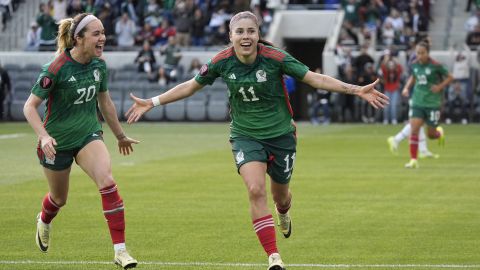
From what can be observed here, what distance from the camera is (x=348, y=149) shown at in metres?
27.2

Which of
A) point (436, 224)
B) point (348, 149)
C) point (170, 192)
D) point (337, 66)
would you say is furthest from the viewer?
point (337, 66)

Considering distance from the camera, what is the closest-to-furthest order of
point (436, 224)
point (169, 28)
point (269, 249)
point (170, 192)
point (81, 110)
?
point (269, 249) → point (81, 110) → point (436, 224) → point (170, 192) → point (169, 28)

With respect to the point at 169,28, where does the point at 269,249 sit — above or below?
above

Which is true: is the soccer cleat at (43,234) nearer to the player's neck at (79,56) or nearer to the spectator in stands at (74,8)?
the player's neck at (79,56)

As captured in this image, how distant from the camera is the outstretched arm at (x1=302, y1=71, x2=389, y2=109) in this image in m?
10.1

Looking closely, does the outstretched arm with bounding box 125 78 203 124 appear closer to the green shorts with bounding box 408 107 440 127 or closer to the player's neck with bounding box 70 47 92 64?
the player's neck with bounding box 70 47 92 64

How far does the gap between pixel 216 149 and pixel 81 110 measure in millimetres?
16484

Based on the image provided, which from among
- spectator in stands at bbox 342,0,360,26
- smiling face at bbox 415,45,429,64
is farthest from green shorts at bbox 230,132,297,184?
spectator in stands at bbox 342,0,360,26

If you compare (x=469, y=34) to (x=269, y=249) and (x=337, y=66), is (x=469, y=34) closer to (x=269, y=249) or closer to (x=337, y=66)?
(x=337, y=66)

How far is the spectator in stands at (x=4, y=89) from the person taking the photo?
39875 mm

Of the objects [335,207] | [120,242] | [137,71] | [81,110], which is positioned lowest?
[137,71]

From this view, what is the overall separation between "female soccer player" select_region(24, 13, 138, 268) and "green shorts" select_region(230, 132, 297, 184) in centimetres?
122

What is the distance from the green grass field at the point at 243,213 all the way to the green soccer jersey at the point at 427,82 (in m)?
1.33

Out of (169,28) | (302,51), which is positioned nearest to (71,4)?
(169,28)
